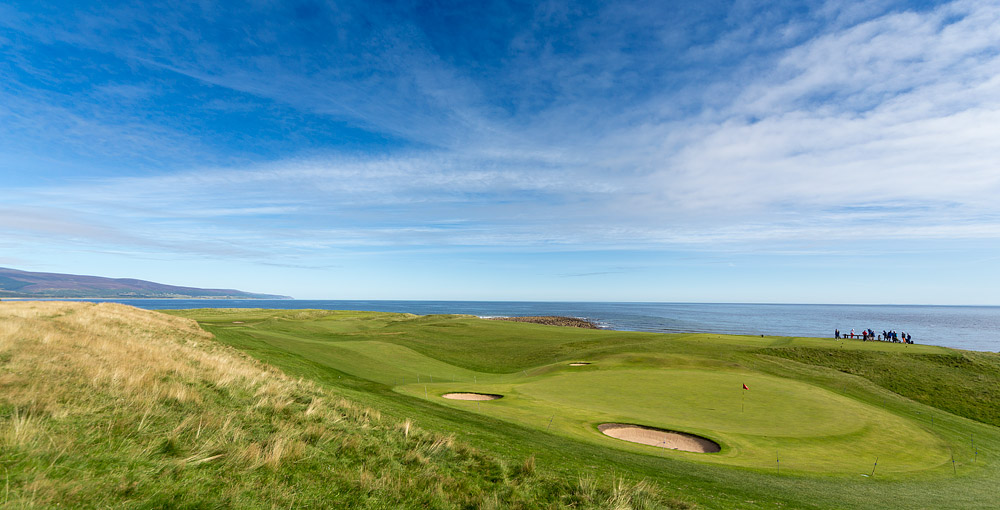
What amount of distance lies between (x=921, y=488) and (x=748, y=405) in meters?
8.61

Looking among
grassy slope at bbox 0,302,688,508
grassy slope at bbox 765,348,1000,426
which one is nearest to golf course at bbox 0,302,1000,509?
grassy slope at bbox 0,302,688,508

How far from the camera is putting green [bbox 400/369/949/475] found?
13141 mm

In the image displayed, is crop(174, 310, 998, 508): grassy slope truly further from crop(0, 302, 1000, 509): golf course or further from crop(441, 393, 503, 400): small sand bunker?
crop(441, 393, 503, 400): small sand bunker

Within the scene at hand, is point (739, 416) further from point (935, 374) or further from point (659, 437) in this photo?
point (935, 374)

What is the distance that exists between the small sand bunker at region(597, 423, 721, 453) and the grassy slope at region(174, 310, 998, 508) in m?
2.82

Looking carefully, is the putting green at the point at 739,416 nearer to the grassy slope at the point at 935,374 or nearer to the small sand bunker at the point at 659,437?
the small sand bunker at the point at 659,437

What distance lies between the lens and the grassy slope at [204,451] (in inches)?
170

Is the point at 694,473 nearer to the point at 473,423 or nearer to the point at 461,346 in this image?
the point at 473,423

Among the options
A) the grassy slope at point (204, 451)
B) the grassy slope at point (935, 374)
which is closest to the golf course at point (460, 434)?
the grassy slope at point (204, 451)

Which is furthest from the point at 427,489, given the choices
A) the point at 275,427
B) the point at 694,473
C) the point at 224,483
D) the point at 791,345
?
the point at 791,345

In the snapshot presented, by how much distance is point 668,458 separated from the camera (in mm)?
12078

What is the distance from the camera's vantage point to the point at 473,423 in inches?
544

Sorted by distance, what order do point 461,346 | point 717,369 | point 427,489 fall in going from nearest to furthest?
point 427,489 < point 717,369 < point 461,346

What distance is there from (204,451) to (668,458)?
11.7 m
